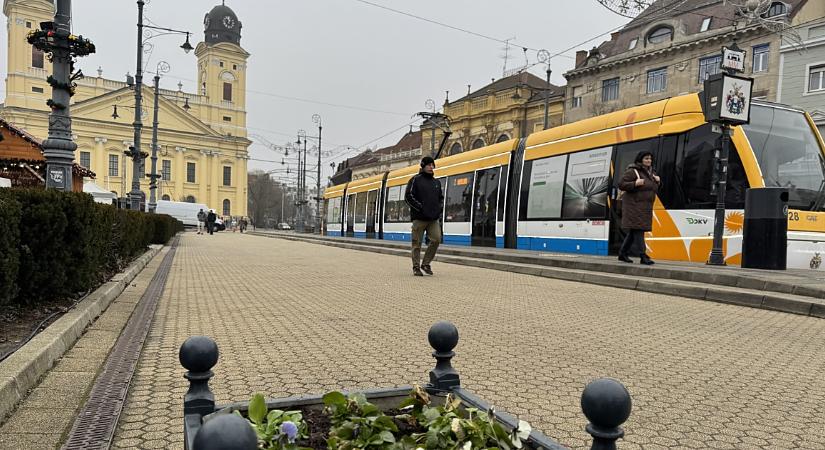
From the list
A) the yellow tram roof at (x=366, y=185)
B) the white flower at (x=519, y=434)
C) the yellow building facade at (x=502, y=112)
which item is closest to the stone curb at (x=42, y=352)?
the white flower at (x=519, y=434)

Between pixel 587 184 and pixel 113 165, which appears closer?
pixel 587 184

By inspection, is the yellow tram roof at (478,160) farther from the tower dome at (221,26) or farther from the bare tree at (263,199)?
the bare tree at (263,199)

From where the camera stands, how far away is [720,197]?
9688 mm

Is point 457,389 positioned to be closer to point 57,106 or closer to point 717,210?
point 57,106

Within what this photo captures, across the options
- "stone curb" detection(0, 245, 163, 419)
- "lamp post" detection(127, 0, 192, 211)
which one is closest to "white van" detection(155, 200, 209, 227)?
"lamp post" detection(127, 0, 192, 211)

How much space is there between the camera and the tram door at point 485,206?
1731 cm

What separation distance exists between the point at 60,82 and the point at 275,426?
8168 millimetres

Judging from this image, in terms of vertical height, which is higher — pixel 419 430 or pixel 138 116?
pixel 138 116

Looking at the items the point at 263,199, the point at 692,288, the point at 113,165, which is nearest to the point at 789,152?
the point at 692,288

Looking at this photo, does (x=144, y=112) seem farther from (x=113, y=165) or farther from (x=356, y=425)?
(x=356, y=425)

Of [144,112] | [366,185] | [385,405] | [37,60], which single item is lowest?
[385,405]

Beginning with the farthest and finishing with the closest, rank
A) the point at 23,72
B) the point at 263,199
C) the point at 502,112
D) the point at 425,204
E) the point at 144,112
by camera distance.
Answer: the point at 263,199 < the point at 23,72 < the point at 144,112 < the point at 502,112 < the point at 425,204

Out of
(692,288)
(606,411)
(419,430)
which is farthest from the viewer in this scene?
(692,288)

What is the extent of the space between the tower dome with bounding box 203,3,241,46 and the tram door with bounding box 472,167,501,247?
78784 mm
